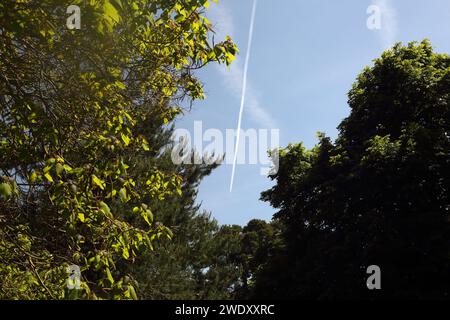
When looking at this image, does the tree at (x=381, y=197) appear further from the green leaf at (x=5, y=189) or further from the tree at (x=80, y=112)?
the green leaf at (x=5, y=189)

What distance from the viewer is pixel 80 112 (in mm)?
5605

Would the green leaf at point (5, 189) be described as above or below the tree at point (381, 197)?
below

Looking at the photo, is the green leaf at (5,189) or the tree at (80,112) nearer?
the green leaf at (5,189)

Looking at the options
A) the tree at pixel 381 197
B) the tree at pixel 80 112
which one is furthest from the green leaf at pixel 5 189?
the tree at pixel 381 197

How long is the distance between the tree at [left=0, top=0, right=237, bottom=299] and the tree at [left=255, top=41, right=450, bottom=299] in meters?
11.1

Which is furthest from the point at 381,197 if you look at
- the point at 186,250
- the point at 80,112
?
the point at 80,112

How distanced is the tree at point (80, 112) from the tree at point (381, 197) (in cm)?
1112

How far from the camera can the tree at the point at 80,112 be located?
426cm

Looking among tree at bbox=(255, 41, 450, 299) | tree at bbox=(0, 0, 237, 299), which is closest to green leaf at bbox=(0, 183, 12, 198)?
tree at bbox=(0, 0, 237, 299)

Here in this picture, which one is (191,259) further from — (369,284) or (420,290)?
(420,290)

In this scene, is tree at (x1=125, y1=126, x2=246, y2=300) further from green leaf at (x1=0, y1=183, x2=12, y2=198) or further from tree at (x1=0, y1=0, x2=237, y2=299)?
green leaf at (x1=0, y1=183, x2=12, y2=198)

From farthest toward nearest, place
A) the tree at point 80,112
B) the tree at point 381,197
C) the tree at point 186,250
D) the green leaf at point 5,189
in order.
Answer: the tree at point 186,250 < the tree at point 381,197 < the tree at point 80,112 < the green leaf at point 5,189

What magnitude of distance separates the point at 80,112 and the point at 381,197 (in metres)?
13.9
